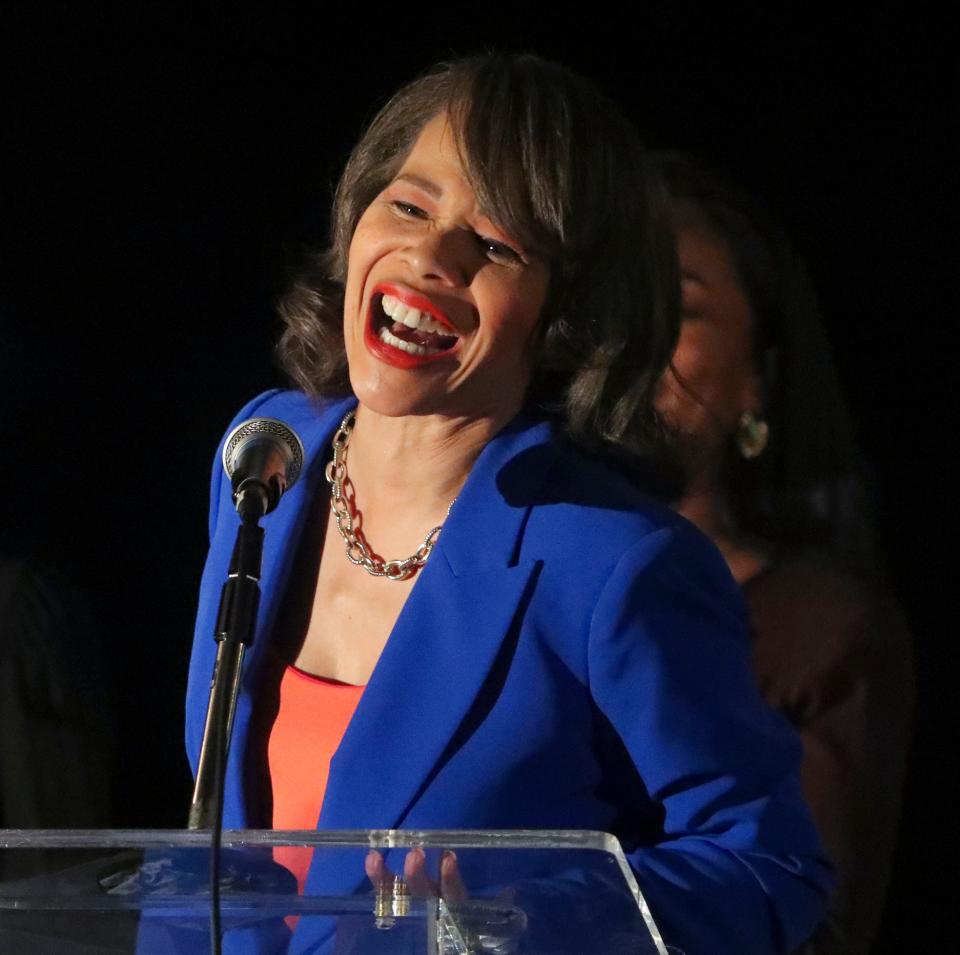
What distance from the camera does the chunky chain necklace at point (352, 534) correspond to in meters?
1.59

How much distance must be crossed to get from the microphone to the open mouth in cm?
29

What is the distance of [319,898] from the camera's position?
0.88 m

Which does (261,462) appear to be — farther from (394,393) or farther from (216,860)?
(216,860)

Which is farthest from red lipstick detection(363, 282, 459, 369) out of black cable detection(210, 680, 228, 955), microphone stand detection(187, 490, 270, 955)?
black cable detection(210, 680, 228, 955)

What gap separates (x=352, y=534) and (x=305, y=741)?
0.83ft

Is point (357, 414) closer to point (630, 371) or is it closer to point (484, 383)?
point (484, 383)

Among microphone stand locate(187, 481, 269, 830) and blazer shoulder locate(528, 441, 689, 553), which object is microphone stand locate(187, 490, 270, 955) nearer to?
microphone stand locate(187, 481, 269, 830)

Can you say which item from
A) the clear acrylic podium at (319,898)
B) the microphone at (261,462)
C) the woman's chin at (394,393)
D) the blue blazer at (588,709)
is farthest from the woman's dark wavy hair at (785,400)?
the clear acrylic podium at (319,898)

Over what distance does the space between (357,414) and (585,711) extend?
50 cm

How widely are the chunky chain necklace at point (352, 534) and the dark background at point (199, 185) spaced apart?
1.00 ft

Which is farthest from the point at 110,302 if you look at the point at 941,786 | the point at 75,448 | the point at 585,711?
the point at 941,786

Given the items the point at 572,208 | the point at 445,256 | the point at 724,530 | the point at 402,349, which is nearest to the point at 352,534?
the point at 402,349

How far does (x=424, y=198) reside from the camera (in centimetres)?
157

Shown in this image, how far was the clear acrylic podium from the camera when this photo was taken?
0.85 m
